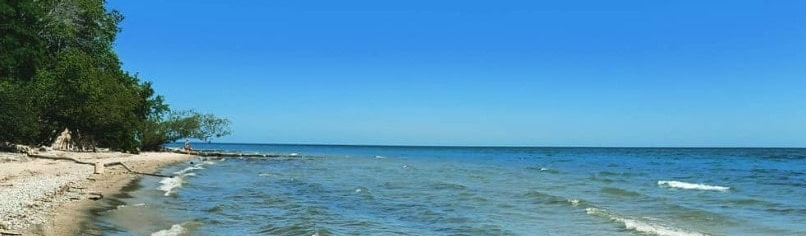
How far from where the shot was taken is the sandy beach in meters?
13.9

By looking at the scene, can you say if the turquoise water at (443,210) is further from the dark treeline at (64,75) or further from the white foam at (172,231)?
the dark treeline at (64,75)

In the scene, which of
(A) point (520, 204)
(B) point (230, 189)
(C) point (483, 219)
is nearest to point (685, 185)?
(A) point (520, 204)

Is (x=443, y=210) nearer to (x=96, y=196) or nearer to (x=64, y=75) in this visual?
(x=96, y=196)

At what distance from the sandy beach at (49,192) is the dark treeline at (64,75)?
732 cm

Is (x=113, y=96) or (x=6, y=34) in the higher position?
(x=6, y=34)

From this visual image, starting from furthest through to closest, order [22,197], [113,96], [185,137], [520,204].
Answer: [185,137], [113,96], [520,204], [22,197]

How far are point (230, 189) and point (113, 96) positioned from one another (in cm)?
2414

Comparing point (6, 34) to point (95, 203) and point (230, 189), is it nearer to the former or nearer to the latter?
point (230, 189)

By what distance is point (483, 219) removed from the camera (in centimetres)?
1920

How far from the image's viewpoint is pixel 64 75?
44812 mm

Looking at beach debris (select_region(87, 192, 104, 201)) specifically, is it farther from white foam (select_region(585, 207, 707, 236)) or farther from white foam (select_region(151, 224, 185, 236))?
white foam (select_region(585, 207, 707, 236))

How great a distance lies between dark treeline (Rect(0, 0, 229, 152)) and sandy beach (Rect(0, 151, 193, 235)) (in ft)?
24.0

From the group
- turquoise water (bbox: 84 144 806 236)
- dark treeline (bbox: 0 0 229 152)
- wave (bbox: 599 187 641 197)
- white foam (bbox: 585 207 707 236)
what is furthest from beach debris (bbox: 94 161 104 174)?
wave (bbox: 599 187 641 197)

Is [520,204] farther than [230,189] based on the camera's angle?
No
